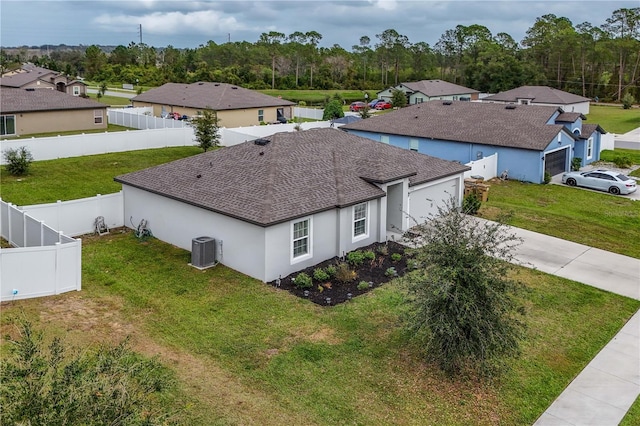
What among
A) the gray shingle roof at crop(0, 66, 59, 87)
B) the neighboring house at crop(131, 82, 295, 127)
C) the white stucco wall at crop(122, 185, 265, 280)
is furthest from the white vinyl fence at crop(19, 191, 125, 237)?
the gray shingle roof at crop(0, 66, 59, 87)

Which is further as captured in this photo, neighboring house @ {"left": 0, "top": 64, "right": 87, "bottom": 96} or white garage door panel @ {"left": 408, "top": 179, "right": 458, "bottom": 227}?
neighboring house @ {"left": 0, "top": 64, "right": 87, "bottom": 96}

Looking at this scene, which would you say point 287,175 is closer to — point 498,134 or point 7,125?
point 498,134

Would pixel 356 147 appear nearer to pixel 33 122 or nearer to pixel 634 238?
pixel 634 238

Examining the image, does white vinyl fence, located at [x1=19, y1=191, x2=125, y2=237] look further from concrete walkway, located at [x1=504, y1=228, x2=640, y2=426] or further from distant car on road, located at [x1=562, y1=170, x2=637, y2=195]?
distant car on road, located at [x1=562, y1=170, x2=637, y2=195]

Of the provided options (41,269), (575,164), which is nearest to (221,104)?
(575,164)

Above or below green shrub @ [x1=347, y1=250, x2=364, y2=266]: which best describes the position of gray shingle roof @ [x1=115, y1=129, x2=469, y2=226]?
above

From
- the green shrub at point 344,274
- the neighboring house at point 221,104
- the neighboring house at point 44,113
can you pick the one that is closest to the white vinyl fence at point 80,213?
the green shrub at point 344,274

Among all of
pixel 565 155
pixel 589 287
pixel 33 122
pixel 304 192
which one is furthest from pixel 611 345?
pixel 33 122
